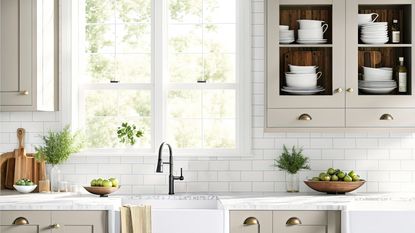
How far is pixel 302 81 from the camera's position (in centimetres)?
477

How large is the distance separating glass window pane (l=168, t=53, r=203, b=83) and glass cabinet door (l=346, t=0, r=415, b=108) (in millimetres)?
1201

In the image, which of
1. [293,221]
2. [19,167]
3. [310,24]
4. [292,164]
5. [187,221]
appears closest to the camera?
[187,221]

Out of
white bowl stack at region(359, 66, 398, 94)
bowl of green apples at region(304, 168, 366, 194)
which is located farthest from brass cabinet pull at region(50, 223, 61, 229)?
white bowl stack at region(359, 66, 398, 94)

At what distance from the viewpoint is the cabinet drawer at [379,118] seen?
4703 millimetres

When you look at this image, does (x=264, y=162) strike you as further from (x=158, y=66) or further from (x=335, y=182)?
(x=158, y=66)

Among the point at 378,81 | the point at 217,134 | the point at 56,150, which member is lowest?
the point at 56,150

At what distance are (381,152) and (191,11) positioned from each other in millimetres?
1851

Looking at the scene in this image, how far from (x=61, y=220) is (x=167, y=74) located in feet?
4.89

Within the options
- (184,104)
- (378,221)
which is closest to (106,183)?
(184,104)

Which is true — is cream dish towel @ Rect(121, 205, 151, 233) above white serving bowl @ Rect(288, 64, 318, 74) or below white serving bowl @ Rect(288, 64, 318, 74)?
below

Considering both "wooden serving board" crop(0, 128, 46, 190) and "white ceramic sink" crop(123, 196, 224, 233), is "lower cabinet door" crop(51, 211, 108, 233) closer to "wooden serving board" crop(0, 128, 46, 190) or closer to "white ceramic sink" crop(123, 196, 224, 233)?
"white ceramic sink" crop(123, 196, 224, 233)

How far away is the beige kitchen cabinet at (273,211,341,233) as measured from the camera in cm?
430

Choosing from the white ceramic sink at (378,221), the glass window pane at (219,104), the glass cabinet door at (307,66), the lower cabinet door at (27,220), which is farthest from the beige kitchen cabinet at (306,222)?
the lower cabinet door at (27,220)

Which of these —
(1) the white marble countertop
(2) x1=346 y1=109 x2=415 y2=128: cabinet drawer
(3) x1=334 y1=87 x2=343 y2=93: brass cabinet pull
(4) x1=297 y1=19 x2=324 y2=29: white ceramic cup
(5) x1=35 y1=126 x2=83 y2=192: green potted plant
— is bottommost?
(1) the white marble countertop
